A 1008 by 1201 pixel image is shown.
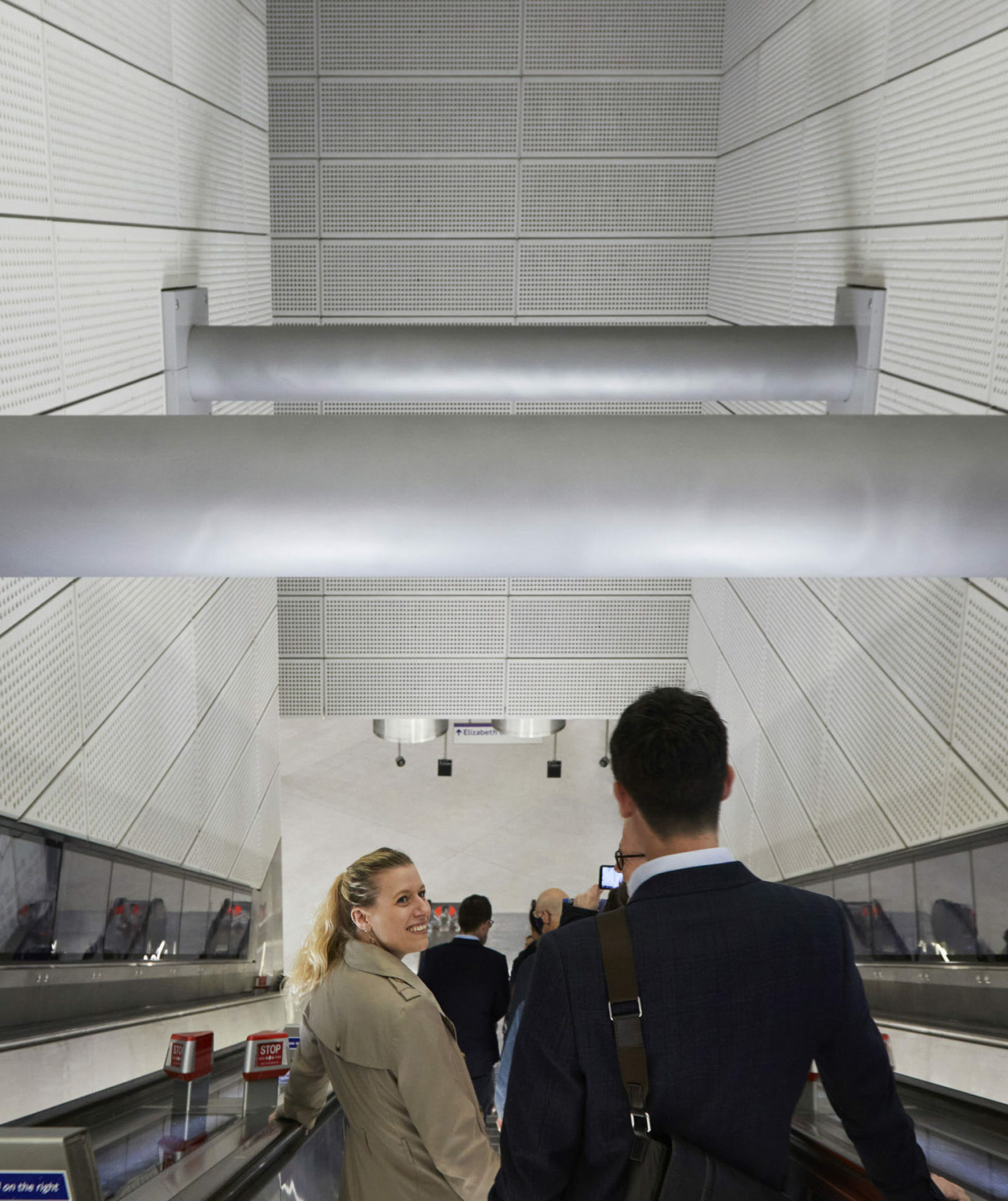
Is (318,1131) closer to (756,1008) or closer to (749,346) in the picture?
(756,1008)

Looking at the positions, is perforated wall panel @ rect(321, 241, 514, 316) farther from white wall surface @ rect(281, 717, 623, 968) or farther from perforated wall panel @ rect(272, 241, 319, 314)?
white wall surface @ rect(281, 717, 623, 968)

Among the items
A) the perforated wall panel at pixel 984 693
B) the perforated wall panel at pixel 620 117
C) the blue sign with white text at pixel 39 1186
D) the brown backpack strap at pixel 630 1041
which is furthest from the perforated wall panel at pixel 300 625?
Result: the blue sign with white text at pixel 39 1186

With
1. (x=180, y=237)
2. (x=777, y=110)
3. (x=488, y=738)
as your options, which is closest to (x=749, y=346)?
(x=777, y=110)

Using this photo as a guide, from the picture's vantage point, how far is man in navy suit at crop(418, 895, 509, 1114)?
4879 millimetres

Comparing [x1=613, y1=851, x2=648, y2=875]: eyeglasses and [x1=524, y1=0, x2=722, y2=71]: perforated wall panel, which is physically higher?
[x1=524, y1=0, x2=722, y2=71]: perforated wall panel

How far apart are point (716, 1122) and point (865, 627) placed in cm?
417

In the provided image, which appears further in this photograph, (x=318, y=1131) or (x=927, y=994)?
(x=927, y=994)

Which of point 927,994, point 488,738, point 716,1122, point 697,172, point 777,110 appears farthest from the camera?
point 488,738

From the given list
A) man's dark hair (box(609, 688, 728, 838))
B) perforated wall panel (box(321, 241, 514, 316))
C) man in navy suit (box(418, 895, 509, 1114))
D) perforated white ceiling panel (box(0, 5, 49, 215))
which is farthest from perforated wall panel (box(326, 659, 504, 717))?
man's dark hair (box(609, 688, 728, 838))

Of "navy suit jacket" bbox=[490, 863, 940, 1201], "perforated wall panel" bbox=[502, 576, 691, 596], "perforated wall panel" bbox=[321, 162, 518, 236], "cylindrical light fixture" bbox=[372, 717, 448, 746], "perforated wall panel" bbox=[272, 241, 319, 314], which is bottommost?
"cylindrical light fixture" bbox=[372, 717, 448, 746]

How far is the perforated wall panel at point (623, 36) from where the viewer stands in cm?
897

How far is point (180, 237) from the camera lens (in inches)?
233

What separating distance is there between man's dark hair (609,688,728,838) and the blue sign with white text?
3.19 feet

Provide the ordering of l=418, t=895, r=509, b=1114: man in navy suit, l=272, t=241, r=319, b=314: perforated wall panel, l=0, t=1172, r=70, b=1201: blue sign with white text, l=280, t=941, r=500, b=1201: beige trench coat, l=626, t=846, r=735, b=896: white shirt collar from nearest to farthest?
l=0, t=1172, r=70, b=1201: blue sign with white text, l=626, t=846, r=735, b=896: white shirt collar, l=280, t=941, r=500, b=1201: beige trench coat, l=418, t=895, r=509, b=1114: man in navy suit, l=272, t=241, r=319, b=314: perforated wall panel
